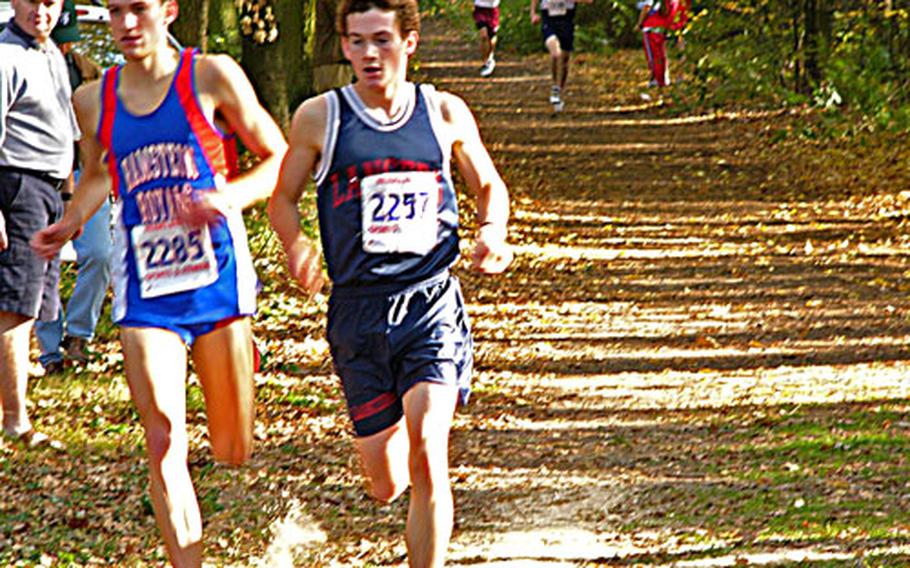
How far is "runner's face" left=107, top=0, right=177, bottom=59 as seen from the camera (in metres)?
5.98

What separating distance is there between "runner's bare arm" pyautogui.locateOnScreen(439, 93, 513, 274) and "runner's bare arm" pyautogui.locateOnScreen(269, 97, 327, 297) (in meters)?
0.48

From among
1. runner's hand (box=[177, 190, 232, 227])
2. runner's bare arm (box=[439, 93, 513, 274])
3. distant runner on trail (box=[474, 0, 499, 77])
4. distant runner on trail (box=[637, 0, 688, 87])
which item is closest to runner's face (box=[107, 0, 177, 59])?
runner's hand (box=[177, 190, 232, 227])

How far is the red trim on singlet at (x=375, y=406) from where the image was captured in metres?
6.29

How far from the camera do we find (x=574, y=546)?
728 centimetres

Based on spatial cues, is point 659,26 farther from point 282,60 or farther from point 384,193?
point 384,193

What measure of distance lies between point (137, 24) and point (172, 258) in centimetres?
83

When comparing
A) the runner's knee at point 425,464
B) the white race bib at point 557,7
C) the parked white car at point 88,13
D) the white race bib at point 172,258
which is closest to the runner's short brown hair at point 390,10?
the white race bib at point 172,258

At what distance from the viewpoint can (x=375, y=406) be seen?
6301mm

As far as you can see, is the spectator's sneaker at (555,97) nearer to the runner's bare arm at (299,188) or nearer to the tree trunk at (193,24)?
Answer: the tree trunk at (193,24)

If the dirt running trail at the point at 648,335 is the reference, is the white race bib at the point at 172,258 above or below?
above

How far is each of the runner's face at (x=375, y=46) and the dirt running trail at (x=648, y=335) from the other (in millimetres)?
2165

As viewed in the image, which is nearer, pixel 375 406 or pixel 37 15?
pixel 375 406

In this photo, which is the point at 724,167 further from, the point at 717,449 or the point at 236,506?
the point at 236,506

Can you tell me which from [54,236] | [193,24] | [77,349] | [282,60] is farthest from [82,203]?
[282,60]
